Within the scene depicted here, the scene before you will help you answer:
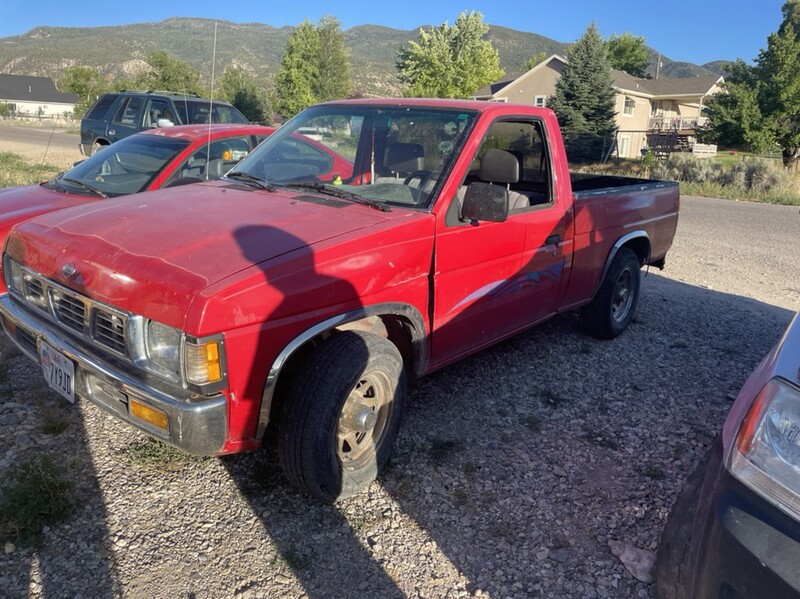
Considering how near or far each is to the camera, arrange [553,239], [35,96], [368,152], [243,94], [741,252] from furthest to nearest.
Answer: [35,96] → [243,94] → [741,252] → [553,239] → [368,152]

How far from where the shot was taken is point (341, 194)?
3.54 meters

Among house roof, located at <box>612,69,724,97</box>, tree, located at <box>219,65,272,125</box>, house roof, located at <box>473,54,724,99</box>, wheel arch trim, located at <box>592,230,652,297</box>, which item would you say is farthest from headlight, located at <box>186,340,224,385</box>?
house roof, located at <box>612,69,724,97</box>

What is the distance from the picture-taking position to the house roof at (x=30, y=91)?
80.3 metres

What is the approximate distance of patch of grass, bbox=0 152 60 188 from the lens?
1272cm

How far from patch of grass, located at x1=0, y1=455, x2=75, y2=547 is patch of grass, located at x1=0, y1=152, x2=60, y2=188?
10654mm

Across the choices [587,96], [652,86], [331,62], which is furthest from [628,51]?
[587,96]

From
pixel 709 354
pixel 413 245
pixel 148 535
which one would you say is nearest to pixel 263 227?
pixel 413 245

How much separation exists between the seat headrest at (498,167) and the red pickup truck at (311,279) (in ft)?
0.04

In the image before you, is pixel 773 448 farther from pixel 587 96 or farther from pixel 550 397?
pixel 587 96

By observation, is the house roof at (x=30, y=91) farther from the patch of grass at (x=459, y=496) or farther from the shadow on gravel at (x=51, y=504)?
the patch of grass at (x=459, y=496)

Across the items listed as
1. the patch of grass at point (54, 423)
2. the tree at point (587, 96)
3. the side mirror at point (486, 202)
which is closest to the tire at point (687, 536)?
the side mirror at point (486, 202)

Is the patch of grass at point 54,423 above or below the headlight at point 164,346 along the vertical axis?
below

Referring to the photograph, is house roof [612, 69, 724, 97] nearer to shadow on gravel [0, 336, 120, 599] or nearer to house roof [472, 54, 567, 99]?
house roof [472, 54, 567, 99]

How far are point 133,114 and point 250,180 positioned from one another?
9.70 meters
